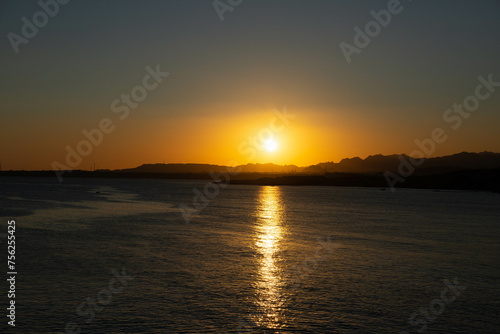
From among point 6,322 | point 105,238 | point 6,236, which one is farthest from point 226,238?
point 6,322

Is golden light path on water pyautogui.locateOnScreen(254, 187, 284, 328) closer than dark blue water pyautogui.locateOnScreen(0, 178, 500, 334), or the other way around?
dark blue water pyautogui.locateOnScreen(0, 178, 500, 334)

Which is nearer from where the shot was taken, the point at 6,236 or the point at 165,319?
the point at 165,319

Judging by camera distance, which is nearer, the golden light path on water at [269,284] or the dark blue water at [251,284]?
the dark blue water at [251,284]

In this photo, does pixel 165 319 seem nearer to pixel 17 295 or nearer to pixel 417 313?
pixel 17 295

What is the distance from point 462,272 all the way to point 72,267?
22164 millimetres

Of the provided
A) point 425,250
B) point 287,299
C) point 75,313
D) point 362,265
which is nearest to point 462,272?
point 362,265

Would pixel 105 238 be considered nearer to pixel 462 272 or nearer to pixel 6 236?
pixel 6 236

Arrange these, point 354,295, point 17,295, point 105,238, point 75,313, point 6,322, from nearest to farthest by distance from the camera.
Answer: point 6,322, point 75,313, point 17,295, point 354,295, point 105,238

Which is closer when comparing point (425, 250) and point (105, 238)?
point (425, 250)

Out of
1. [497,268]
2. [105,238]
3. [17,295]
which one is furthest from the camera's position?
[105,238]

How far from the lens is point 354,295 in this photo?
20.0m

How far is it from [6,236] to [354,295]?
95.2 ft

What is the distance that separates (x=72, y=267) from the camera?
24.5 metres

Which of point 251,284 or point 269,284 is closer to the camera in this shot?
point 251,284
